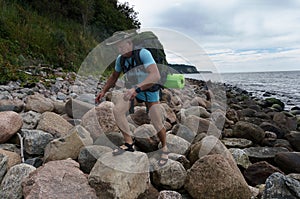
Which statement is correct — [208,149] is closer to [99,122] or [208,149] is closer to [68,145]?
[99,122]

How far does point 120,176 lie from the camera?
2.81 metres

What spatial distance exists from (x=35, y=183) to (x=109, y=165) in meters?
0.72

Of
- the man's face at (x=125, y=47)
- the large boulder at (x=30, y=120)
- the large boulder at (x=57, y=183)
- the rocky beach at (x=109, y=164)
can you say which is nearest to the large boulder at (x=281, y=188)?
the rocky beach at (x=109, y=164)

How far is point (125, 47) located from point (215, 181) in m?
1.77

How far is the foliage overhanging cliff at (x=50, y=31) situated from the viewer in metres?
10.0

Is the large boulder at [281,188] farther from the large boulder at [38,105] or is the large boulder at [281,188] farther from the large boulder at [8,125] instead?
the large boulder at [38,105]

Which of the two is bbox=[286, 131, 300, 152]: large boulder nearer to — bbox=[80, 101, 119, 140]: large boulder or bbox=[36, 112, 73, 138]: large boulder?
bbox=[80, 101, 119, 140]: large boulder

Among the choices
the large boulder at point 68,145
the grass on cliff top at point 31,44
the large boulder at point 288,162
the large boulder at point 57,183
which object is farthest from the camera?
the grass on cliff top at point 31,44

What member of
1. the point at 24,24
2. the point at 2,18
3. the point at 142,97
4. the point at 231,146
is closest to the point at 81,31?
the point at 24,24

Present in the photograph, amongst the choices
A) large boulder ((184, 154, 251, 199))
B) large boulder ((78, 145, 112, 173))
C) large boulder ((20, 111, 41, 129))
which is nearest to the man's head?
large boulder ((78, 145, 112, 173))

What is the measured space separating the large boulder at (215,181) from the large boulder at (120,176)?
1.73 ft

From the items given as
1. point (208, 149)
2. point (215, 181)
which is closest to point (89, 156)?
point (215, 181)

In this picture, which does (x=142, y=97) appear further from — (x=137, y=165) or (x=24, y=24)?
(x=24, y=24)

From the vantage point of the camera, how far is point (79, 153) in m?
3.38
